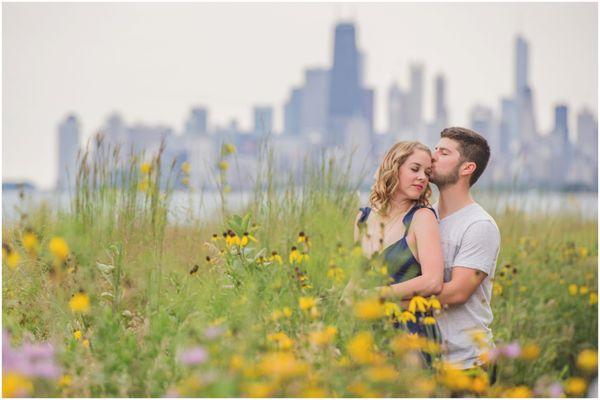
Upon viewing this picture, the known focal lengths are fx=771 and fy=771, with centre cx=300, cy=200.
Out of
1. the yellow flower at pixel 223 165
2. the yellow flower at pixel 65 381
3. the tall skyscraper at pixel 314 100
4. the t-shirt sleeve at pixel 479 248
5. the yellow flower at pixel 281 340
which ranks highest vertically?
the tall skyscraper at pixel 314 100

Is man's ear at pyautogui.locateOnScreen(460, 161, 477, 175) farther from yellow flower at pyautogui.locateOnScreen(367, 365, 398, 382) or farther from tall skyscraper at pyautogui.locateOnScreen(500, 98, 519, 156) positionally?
tall skyscraper at pyautogui.locateOnScreen(500, 98, 519, 156)

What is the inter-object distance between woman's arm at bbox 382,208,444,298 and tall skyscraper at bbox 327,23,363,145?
63714 mm

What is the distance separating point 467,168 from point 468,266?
0.48m

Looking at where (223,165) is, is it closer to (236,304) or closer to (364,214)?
(364,214)

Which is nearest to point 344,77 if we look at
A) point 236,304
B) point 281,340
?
point 236,304

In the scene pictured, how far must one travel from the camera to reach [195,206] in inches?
213

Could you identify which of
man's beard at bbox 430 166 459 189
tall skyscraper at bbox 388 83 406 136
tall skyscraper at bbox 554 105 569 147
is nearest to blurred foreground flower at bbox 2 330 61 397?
man's beard at bbox 430 166 459 189

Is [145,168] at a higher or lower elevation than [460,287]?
higher

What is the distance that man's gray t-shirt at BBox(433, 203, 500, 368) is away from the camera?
121 inches

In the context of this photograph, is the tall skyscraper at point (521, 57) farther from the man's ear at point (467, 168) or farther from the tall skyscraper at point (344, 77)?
the tall skyscraper at point (344, 77)

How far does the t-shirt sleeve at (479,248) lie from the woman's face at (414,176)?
26 cm

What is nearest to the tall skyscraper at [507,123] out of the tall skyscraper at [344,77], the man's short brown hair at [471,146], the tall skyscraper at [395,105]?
the tall skyscraper at [395,105]

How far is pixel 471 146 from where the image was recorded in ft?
11.0

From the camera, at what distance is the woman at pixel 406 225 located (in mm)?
2965
